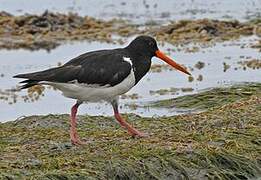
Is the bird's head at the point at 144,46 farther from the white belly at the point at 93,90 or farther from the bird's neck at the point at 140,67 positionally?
the white belly at the point at 93,90

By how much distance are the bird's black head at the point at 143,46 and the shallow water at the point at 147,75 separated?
3.69 metres

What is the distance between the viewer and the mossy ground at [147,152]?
782 centimetres

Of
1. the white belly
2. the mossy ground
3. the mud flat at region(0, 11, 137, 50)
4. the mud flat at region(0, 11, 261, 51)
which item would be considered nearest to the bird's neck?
the white belly

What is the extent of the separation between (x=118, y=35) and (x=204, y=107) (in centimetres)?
1184

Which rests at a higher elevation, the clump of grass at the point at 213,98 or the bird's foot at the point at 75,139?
the bird's foot at the point at 75,139

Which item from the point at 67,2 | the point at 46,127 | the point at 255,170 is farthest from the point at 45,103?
the point at 67,2

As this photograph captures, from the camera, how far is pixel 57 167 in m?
7.79

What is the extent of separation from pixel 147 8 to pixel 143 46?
22635 millimetres

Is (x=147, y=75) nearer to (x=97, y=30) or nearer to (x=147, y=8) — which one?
(x=97, y=30)

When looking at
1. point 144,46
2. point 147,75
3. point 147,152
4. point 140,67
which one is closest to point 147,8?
point 147,75

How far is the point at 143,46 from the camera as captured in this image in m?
9.12

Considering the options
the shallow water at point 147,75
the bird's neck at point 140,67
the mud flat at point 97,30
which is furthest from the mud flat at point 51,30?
the bird's neck at point 140,67

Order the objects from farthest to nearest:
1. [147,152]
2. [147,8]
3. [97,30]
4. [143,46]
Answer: [147,8] → [97,30] → [143,46] → [147,152]

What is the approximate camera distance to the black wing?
28.0 feet
